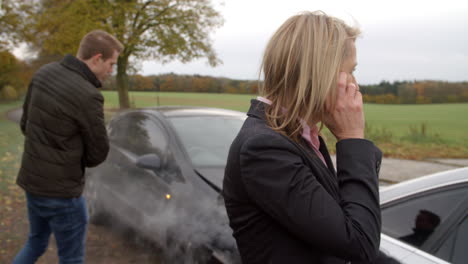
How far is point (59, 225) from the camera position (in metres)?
2.38

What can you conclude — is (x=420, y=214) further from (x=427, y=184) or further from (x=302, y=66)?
(x=302, y=66)

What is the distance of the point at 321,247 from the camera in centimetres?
104

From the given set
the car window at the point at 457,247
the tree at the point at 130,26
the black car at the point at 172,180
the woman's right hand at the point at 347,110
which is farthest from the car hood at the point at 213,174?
the tree at the point at 130,26

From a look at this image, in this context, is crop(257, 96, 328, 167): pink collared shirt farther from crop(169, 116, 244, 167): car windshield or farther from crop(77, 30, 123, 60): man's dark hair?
crop(169, 116, 244, 167): car windshield

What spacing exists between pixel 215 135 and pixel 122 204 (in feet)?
3.90

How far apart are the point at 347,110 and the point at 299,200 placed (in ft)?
1.06

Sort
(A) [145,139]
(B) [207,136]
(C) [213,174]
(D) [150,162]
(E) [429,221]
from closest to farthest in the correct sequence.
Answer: (E) [429,221]
(C) [213,174]
(D) [150,162]
(B) [207,136]
(A) [145,139]

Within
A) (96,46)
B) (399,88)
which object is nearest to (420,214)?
(96,46)

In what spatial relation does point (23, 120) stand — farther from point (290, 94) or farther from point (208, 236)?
point (290, 94)

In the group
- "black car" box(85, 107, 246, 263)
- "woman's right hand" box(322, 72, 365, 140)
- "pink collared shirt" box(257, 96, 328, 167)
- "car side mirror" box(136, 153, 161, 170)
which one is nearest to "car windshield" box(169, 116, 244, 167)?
"black car" box(85, 107, 246, 263)

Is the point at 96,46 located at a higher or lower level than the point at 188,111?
higher

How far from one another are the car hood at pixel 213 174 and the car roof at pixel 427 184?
1400 mm

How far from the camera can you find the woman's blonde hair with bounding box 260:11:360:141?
3.66 ft

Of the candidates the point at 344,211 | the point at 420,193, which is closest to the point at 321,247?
the point at 344,211
